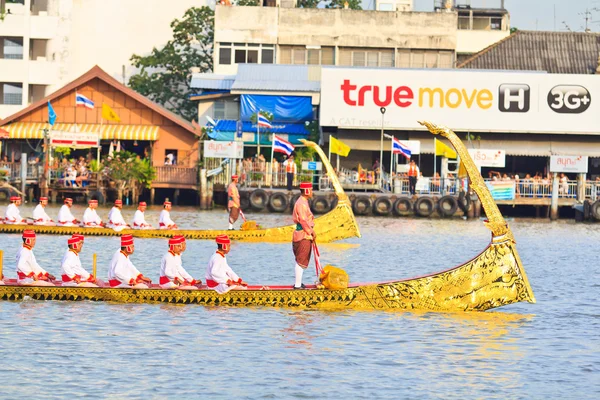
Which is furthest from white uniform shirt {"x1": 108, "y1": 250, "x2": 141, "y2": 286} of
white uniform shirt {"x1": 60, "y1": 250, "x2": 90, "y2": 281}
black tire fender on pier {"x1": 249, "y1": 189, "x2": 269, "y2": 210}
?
black tire fender on pier {"x1": 249, "y1": 189, "x2": 269, "y2": 210}

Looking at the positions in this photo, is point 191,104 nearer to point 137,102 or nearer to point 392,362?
point 137,102

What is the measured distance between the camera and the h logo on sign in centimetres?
5881

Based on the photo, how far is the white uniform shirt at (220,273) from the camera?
22641 millimetres

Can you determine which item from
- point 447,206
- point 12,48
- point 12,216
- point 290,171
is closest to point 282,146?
point 290,171

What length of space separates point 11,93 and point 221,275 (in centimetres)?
5478

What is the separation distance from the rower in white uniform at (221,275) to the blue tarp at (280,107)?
39304 mm

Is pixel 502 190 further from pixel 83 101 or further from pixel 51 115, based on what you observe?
pixel 51 115

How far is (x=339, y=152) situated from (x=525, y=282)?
3400 centimetres

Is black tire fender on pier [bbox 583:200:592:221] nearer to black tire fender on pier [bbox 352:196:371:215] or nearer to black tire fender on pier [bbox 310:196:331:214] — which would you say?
black tire fender on pier [bbox 352:196:371:215]

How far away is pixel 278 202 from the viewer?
54.4 meters

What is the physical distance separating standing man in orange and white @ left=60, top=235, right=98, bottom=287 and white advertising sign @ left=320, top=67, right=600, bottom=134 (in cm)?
3616

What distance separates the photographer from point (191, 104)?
73.2 metres

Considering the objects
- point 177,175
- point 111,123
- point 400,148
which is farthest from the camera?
point 111,123

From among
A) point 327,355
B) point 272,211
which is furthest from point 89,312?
point 272,211
